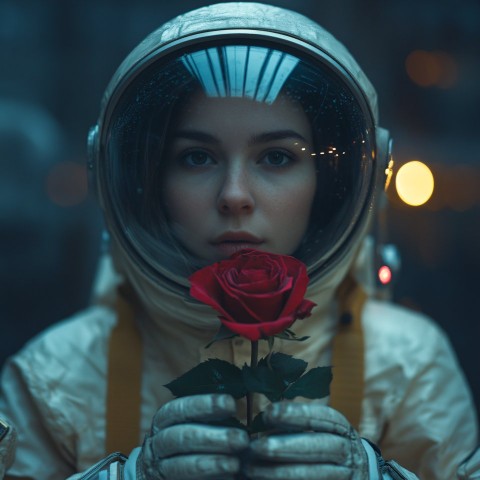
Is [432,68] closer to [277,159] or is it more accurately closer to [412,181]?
[412,181]

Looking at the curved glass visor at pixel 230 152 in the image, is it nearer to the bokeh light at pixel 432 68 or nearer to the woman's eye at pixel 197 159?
the woman's eye at pixel 197 159

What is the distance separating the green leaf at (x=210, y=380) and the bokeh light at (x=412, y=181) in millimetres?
824

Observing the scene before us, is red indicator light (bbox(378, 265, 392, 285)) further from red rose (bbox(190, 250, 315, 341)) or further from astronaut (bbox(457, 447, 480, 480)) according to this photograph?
red rose (bbox(190, 250, 315, 341))

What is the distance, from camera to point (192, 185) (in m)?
1.18

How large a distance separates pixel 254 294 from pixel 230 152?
0.34 m

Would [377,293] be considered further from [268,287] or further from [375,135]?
[268,287]

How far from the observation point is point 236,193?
3.67 feet

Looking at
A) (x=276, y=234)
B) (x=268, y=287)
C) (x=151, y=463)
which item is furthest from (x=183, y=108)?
(x=151, y=463)

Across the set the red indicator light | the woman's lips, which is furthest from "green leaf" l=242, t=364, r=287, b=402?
the red indicator light

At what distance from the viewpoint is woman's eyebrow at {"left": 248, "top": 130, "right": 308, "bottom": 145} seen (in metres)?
1.15

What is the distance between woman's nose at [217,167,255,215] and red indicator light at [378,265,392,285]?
39cm

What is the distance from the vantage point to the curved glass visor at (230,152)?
1153mm

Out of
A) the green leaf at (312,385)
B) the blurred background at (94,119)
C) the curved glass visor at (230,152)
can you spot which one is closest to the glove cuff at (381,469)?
the green leaf at (312,385)

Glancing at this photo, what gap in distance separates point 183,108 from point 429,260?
1.81 m
